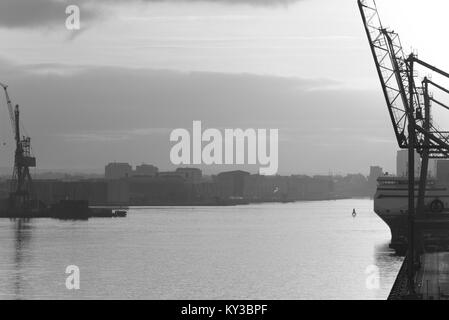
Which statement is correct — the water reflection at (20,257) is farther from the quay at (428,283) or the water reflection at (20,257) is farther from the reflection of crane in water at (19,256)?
the quay at (428,283)

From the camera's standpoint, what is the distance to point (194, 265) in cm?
7538

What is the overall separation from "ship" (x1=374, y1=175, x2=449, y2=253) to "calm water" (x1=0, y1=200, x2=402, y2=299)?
9.58ft

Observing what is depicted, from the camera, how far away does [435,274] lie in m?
54.0

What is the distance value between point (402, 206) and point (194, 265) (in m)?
44.8

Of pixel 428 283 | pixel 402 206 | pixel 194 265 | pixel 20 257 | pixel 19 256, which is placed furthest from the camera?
pixel 402 206

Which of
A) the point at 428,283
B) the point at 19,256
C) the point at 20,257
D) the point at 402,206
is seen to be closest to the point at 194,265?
the point at 20,257

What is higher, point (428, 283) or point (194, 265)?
point (428, 283)

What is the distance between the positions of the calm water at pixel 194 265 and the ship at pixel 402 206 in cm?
292

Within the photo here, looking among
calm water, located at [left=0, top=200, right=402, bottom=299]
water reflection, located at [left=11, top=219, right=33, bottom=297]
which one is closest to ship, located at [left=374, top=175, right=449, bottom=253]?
calm water, located at [left=0, top=200, right=402, bottom=299]

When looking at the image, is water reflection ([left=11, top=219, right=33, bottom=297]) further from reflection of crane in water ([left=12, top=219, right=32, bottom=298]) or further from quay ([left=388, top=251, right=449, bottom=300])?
quay ([left=388, top=251, right=449, bottom=300])

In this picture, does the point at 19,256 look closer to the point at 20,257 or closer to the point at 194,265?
the point at 20,257
